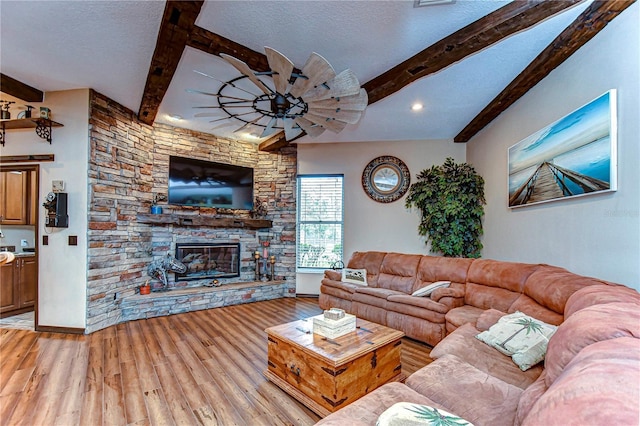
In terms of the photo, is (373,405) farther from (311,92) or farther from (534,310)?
(311,92)

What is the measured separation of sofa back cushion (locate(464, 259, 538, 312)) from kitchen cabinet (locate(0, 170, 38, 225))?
19.8 feet

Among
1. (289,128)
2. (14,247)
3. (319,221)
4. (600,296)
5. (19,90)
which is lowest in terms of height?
(14,247)

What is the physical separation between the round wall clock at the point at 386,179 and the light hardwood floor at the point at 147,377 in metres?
2.62

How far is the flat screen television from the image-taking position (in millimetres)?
4664

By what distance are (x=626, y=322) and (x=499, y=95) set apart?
3105 millimetres

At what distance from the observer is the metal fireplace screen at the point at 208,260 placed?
15.4 ft

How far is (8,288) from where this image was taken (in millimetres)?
3988

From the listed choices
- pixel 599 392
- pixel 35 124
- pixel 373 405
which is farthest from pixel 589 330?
pixel 35 124

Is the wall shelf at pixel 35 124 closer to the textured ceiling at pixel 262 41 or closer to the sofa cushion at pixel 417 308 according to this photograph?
the textured ceiling at pixel 262 41

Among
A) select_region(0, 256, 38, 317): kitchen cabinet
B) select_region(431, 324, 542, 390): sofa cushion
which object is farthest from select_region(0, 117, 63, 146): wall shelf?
select_region(431, 324, 542, 390): sofa cushion

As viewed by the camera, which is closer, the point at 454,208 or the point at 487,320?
the point at 487,320

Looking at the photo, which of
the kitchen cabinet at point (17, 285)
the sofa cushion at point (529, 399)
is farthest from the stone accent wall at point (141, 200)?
the sofa cushion at point (529, 399)

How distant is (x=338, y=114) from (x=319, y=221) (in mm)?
3068

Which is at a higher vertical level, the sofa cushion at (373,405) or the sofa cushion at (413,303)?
the sofa cushion at (373,405)
